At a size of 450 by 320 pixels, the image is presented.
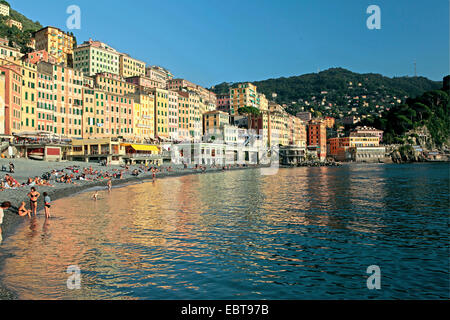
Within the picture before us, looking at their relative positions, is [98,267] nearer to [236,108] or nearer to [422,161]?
[236,108]

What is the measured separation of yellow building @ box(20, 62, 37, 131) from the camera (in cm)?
6962

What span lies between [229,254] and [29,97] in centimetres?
6945

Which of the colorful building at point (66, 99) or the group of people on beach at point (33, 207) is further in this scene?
the colorful building at point (66, 99)

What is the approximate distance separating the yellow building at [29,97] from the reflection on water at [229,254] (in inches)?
2022

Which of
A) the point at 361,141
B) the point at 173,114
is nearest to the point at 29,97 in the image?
the point at 173,114

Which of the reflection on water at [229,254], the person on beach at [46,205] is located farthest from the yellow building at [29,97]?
the person on beach at [46,205]

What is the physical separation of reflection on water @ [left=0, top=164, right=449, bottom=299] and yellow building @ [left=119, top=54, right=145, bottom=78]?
11783 centimetres

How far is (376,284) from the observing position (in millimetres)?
11695

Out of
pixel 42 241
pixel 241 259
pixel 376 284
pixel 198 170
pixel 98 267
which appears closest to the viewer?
pixel 376 284

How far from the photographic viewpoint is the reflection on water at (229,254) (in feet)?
36.5

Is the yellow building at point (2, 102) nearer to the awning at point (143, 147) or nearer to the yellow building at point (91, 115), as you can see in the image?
the yellow building at point (91, 115)

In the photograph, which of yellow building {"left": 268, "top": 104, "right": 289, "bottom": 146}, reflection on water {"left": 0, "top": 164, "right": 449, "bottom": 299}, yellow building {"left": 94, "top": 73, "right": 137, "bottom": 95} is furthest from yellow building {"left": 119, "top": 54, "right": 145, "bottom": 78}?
reflection on water {"left": 0, "top": 164, "right": 449, "bottom": 299}
